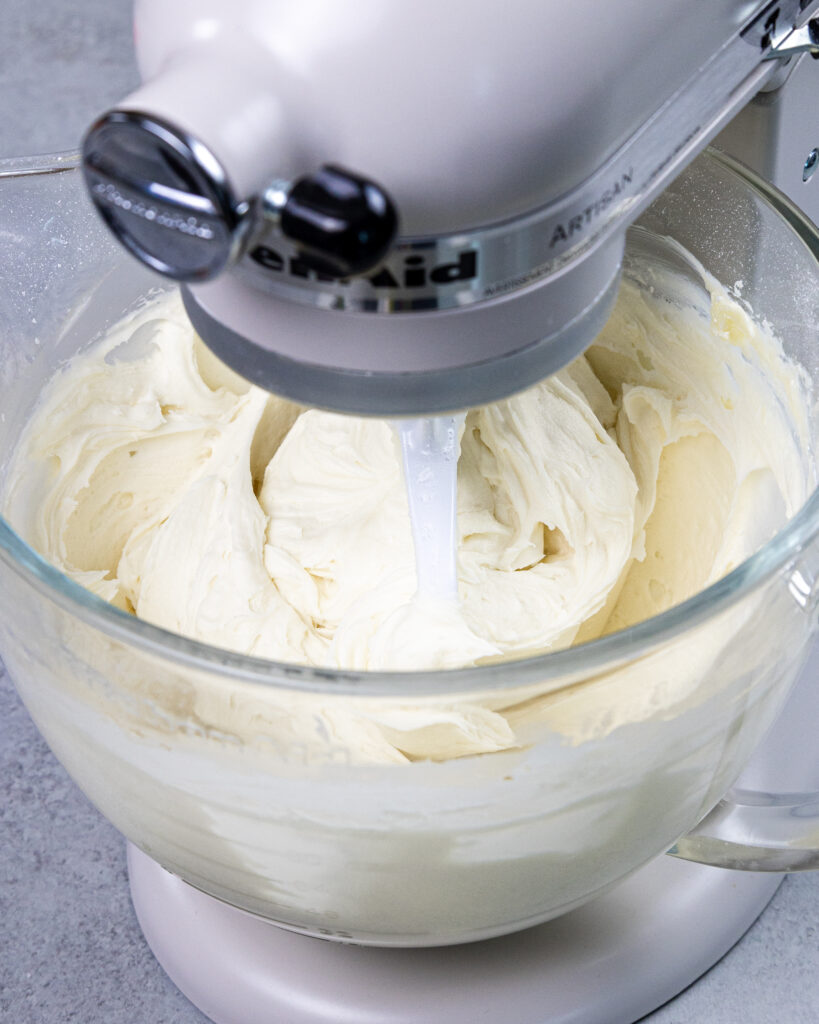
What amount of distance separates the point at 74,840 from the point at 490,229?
0.58 m

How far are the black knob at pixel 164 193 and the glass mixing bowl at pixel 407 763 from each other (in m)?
0.17

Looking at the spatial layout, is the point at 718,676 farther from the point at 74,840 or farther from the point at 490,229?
the point at 74,840

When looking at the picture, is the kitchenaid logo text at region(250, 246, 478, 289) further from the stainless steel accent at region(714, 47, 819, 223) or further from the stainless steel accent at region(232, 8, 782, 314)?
the stainless steel accent at region(714, 47, 819, 223)

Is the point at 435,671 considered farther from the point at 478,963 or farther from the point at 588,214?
the point at 478,963

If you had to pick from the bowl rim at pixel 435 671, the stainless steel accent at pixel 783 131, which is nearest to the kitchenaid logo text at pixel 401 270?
the bowl rim at pixel 435 671

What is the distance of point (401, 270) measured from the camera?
1.34 feet

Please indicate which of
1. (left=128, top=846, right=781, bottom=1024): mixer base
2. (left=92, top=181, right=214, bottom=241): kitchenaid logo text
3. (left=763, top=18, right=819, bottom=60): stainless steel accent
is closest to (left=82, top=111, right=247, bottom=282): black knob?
(left=92, top=181, right=214, bottom=241): kitchenaid logo text

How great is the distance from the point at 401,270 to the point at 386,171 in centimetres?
3

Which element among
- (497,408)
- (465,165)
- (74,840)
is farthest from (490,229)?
(74,840)

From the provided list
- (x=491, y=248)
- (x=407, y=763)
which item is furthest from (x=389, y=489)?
(x=491, y=248)

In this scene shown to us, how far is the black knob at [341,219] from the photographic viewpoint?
365 millimetres

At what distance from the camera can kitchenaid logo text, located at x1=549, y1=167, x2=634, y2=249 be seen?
426mm

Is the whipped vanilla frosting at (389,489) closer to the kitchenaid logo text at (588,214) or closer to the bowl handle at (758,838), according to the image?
the bowl handle at (758,838)

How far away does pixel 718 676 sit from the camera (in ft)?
1.84
